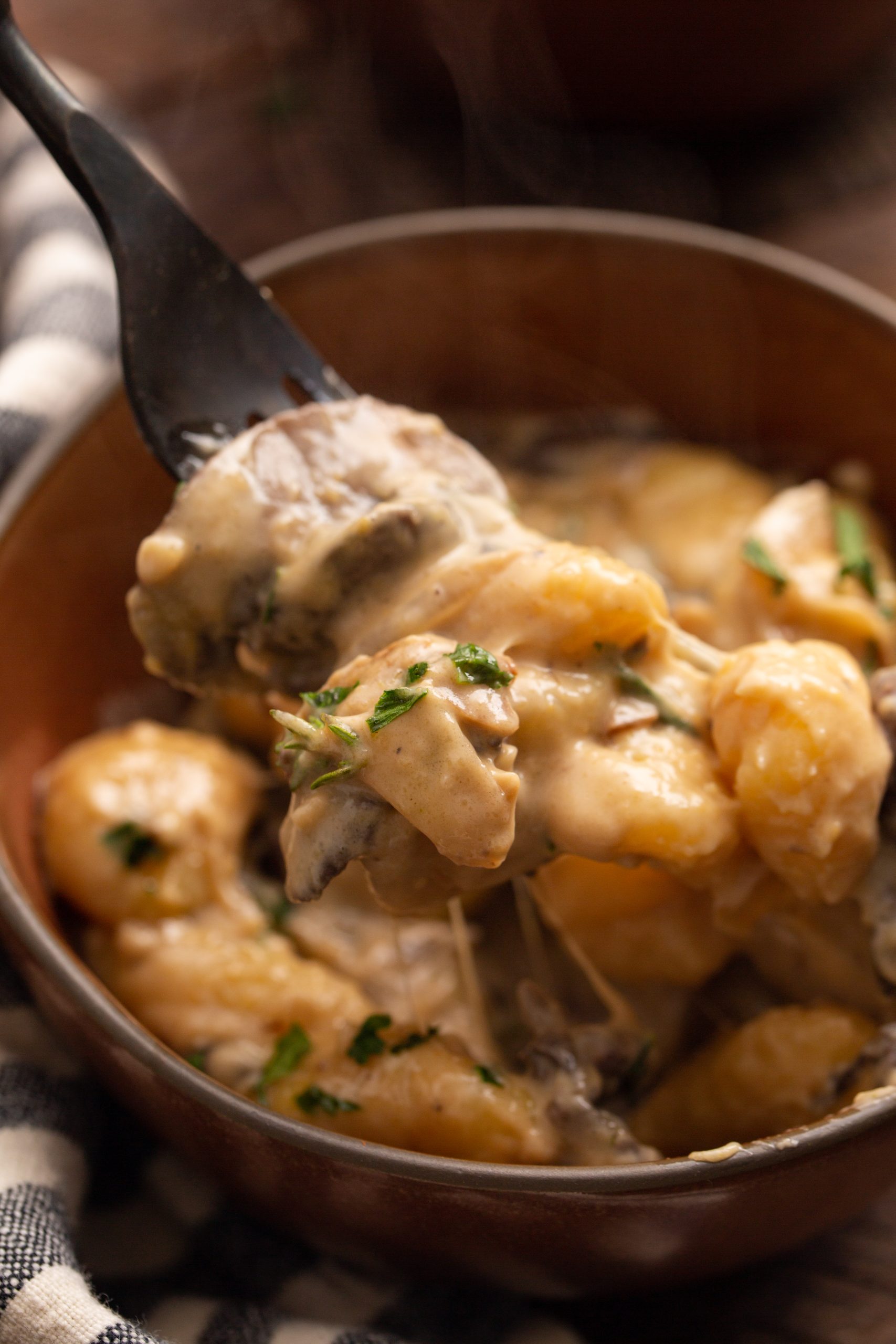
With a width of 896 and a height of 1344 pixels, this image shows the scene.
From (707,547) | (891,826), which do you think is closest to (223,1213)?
(891,826)

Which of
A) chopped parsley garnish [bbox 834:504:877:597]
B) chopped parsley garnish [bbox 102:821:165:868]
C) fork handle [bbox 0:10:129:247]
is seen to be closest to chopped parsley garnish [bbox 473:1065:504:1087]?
chopped parsley garnish [bbox 102:821:165:868]

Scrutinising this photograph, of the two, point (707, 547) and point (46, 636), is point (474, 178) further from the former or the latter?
point (46, 636)

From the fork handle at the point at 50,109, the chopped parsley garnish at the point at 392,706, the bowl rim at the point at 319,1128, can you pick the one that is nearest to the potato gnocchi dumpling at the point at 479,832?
the chopped parsley garnish at the point at 392,706

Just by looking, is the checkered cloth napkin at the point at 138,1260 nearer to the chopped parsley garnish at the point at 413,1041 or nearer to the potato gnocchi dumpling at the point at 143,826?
the potato gnocchi dumpling at the point at 143,826

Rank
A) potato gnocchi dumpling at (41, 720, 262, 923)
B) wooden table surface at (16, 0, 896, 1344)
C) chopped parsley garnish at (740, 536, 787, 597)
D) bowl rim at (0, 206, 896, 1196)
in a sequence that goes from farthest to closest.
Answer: wooden table surface at (16, 0, 896, 1344) → chopped parsley garnish at (740, 536, 787, 597) → potato gnocchi dumpling at (41, 720, 262, 923) → bowl rim at (0, 206, 896, 1196)

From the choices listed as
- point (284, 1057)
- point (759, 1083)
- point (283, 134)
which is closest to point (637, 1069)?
point (759, 1083)

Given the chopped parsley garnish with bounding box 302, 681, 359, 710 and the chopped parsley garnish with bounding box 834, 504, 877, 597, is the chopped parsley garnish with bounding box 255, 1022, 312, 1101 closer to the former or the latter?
the chopped parsley garnish with bounding box 302, 681, 359, 710
